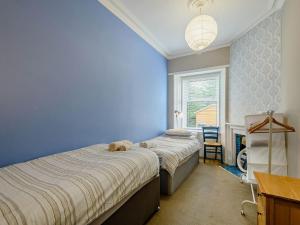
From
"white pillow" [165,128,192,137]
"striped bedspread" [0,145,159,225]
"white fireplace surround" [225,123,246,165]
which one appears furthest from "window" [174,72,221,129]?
"striped bedspread" [0,145,159,225]

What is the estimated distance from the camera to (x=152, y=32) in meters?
3.34

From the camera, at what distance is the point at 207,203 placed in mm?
2129

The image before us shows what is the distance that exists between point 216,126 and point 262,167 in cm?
A: 218

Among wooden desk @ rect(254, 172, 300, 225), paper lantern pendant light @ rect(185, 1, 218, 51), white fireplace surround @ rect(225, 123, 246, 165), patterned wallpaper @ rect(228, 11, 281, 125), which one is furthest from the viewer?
white fireplace surround @ rect(225, 123, 246, 165)

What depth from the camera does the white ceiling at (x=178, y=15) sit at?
2.43 m

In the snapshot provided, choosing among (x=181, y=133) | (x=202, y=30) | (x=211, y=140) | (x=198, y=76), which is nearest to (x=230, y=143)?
(x=211, y=140)

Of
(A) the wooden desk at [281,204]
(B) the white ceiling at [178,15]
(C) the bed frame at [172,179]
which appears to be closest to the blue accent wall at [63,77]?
(B) the white ceiling at [178,15]

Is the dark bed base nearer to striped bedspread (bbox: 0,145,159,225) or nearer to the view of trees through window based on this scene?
striped bedspread (bbox: 0,145,159,225)

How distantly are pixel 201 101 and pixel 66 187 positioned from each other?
415 cm

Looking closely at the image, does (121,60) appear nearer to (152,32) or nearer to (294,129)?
(152,32)

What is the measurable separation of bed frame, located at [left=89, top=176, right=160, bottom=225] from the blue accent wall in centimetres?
101

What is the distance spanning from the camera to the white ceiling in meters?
2.43

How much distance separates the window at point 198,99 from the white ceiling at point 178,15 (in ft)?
3.88

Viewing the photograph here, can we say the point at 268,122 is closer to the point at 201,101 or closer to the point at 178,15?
the point at 178,15
